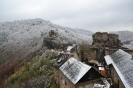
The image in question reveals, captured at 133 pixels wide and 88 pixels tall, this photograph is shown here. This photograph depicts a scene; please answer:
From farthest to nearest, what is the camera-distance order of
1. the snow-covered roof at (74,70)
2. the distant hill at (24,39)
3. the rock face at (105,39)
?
the distant hill at (24,39) < the rock face at (105,39) < the snow-covered roof at (74,70)

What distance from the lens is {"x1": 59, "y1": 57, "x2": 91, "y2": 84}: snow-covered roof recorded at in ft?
80.1

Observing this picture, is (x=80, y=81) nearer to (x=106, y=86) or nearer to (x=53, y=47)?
(x=106, y=86)

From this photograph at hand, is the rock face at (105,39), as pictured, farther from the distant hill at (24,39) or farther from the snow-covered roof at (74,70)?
the snow-covered roof at (74,70)

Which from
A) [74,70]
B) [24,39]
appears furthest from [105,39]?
[24,39]

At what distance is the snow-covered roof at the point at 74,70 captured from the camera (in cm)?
2442

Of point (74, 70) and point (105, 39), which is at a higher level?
point (74, 70)

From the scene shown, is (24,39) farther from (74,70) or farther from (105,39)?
(74,70)

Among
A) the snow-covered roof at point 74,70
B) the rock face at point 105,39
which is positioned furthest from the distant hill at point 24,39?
the snow-covered roof at point 74,70

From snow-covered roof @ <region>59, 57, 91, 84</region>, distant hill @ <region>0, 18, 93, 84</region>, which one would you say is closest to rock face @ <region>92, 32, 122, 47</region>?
distant hill @ <region>0, 18, 93, 84</region>

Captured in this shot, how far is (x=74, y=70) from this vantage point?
88.4 ft

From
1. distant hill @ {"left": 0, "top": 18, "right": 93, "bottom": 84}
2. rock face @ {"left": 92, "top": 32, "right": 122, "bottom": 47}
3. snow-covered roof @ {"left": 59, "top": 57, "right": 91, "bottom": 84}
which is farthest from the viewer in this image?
distant hill @ {"left": 0, "top": 18, "right": 93, "bottom": 84}

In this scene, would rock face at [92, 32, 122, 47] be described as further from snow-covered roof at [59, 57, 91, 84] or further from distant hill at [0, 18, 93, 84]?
snow-covered roof at [59, 57, 91, 84]

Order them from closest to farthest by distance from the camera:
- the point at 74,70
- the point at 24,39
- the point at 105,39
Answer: the point at 74,70 < the point at 105,39 < the point at 24,39

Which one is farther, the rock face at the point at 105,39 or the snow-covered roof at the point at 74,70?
the rock face at the point at 105,39
